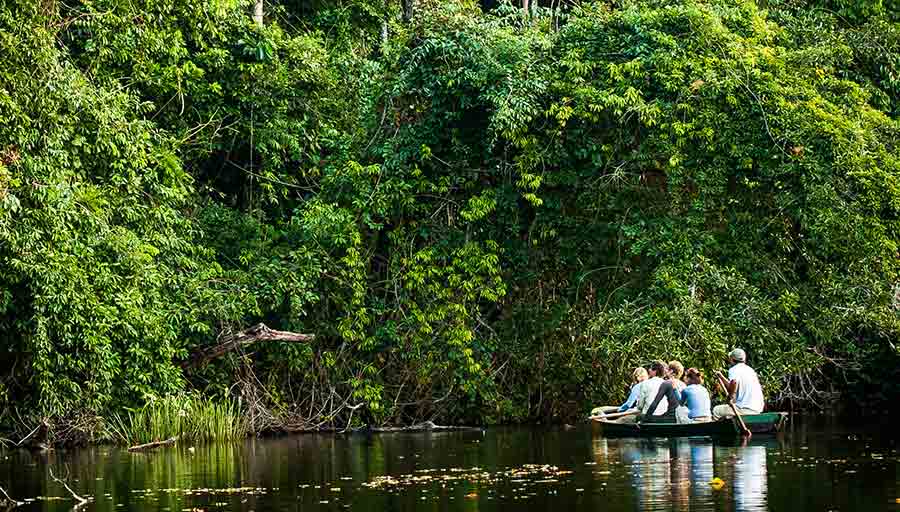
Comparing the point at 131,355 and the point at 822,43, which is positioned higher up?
the point at 822,43

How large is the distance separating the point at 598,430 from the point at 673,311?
2235 millimetres

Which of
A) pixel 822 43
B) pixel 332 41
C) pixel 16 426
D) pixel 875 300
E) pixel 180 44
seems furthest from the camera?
pixel 332 41

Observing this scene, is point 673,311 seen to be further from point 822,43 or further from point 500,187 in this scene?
point 822,43

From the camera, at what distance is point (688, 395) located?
19.9 metres

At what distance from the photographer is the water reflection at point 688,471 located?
493 inches

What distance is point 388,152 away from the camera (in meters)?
24.5

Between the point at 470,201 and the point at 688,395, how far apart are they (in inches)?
230

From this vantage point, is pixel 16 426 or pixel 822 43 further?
pixel 822 43

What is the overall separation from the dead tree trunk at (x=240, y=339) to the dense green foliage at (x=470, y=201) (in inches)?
9.8

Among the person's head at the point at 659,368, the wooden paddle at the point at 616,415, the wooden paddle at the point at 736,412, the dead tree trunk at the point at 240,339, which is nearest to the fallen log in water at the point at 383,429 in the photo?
the dead tree trunk at the point at 240,339

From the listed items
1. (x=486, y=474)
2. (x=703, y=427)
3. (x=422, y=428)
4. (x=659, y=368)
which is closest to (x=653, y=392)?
(x=659, y=368)

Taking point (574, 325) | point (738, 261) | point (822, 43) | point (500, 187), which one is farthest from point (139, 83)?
point (822, 43)

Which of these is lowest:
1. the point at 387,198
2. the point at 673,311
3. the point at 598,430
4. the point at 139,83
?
the point at 598,430

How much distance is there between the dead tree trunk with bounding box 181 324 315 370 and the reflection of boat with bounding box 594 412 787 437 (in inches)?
206
